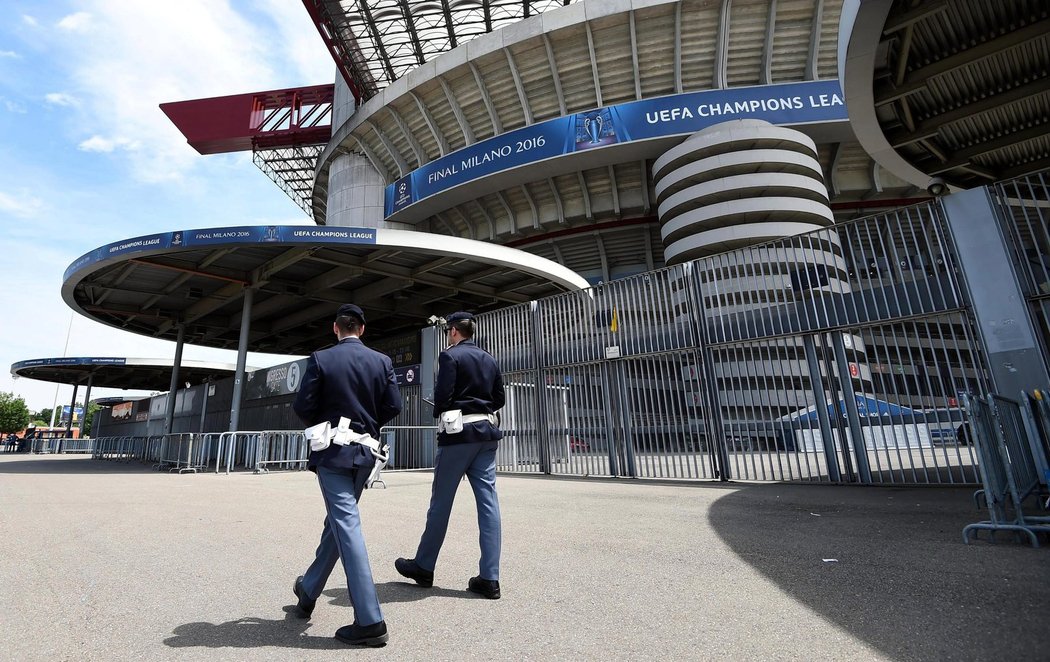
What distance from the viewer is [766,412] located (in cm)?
877

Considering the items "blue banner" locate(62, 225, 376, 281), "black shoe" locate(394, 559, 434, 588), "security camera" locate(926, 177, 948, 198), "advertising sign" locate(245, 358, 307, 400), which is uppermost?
"blue banner" locate(62, 225, 376, 281)

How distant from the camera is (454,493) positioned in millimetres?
3143

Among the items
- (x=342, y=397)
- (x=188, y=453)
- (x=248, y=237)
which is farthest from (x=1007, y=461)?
(x=188, y=453)

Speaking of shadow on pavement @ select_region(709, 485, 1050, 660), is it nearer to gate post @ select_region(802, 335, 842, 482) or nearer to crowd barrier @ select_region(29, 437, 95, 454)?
gate post @ select_region(802, 335, 842, 482)

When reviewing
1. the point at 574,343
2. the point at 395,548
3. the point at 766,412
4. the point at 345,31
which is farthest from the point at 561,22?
the point at 395,548

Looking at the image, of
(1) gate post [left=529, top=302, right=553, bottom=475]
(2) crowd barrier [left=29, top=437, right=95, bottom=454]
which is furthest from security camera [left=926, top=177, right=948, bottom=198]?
(2) crowd barrier [left=29, top=437, right=95, bottom=454]

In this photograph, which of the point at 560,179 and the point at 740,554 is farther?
the point at 560,179

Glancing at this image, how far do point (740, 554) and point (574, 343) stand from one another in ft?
26.8

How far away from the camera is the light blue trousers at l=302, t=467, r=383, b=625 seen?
2.41 m

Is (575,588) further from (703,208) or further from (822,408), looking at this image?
(703,208)

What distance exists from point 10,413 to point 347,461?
76757 millimetres

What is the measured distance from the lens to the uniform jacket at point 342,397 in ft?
8.70

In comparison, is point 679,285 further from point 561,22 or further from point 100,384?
point 100,384

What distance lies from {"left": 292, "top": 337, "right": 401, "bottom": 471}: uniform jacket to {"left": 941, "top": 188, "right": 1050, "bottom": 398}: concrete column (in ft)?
26.2
